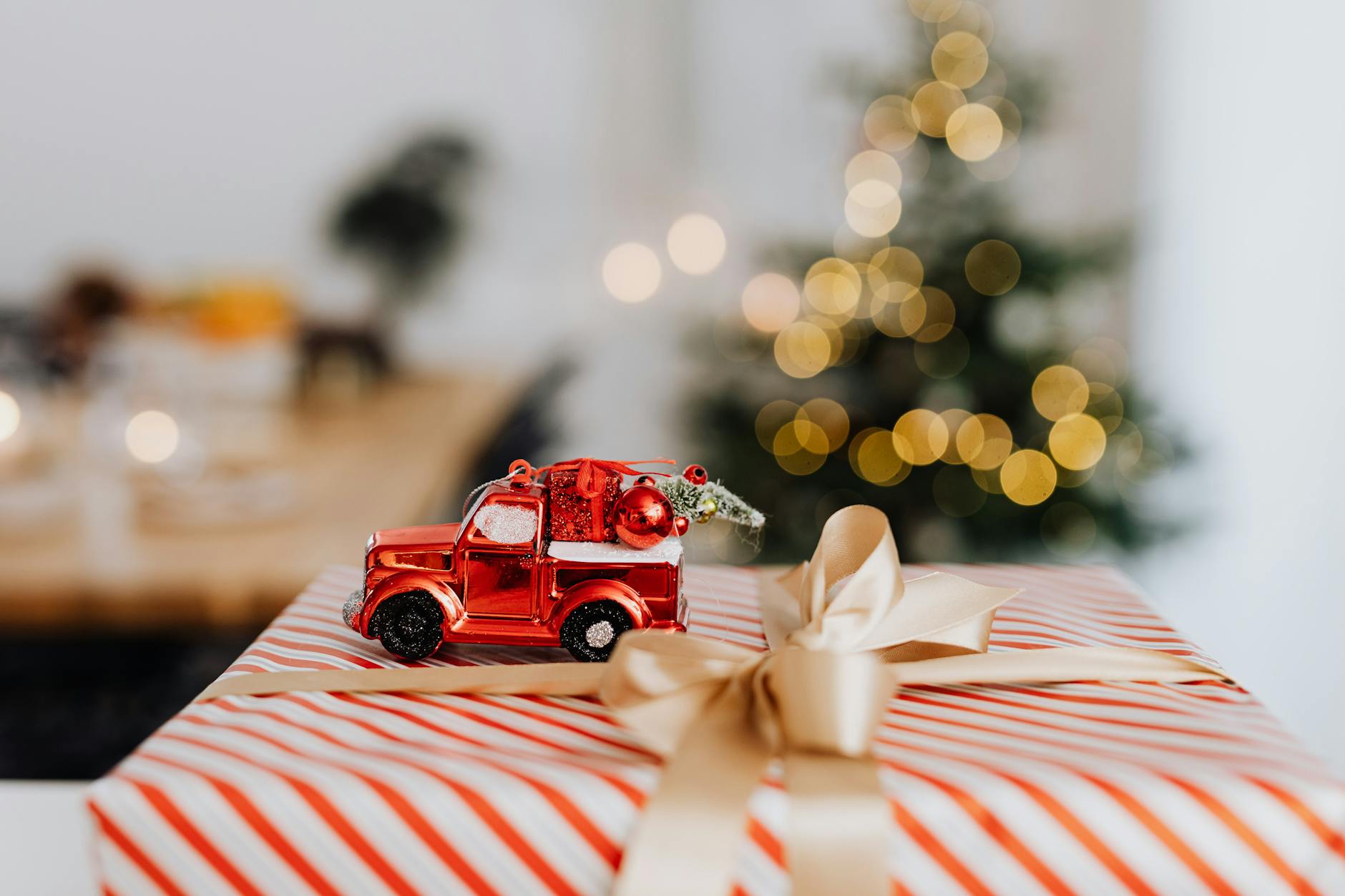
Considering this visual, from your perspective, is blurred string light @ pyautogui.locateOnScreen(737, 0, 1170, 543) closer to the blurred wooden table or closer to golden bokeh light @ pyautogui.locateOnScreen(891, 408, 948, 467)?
golden bokeh light @ pyautogui.locateOnScreen(891, 408, 948, 467)

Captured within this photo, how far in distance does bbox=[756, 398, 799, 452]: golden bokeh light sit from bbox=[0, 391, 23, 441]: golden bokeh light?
178cm

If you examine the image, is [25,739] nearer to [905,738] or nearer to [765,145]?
[765,145]

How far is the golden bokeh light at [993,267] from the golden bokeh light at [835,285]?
0.70 feet

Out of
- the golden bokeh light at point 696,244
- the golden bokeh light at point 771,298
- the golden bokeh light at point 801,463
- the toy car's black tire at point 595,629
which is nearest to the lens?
the toy car's black tire at point 595,629

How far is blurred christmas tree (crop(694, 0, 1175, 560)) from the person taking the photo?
1954 mm

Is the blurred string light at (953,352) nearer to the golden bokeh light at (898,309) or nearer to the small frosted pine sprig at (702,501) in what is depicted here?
the golden bokeh light at (898,309)

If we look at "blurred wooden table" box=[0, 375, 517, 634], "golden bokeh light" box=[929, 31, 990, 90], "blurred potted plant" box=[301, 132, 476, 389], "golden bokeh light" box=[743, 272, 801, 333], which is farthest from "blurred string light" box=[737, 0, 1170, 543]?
"blurred potted plant" box=[301, 132, 476, 389]

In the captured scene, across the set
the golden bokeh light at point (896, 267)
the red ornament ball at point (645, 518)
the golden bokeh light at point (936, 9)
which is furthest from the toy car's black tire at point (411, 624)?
the golden bokeh light at point (936, 9)

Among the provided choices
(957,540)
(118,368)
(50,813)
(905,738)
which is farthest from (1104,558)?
(118,368)

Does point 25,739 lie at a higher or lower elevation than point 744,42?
lower

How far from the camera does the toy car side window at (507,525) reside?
2.31 feet

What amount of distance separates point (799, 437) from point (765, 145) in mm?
984

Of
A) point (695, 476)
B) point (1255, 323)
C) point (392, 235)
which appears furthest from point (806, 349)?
point (695, 476)

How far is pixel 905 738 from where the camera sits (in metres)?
0.57
